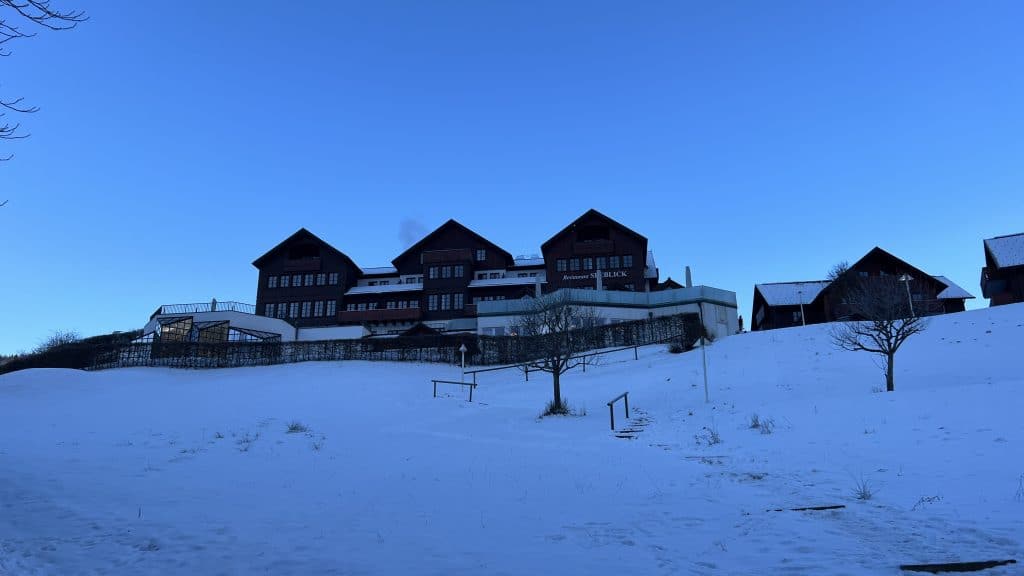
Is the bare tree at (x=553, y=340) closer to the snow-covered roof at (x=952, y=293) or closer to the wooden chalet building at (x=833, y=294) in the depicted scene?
the wooden chalet building at (x=833, y=294)

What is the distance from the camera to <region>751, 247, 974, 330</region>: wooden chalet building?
52.2m

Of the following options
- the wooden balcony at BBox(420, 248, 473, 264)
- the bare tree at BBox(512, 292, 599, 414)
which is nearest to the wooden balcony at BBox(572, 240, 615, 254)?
the wooden balcony at BBox(420, 248, 473, 264)

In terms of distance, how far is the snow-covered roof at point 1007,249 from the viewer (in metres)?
49.4

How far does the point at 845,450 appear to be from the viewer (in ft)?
39.8

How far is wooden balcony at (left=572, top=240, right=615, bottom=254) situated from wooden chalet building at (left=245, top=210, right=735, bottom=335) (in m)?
0.11

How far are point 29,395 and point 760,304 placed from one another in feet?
221

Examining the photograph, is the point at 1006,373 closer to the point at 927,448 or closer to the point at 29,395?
the point at 927,448

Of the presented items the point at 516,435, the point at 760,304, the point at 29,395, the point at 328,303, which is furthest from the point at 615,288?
the point at 29,395

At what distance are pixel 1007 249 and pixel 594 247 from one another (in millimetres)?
37891

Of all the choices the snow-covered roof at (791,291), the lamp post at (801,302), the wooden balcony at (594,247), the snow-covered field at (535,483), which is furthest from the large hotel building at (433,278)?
the snow-covered field at (535,483)

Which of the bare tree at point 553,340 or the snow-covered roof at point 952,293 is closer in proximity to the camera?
the bare tree at point 553,340

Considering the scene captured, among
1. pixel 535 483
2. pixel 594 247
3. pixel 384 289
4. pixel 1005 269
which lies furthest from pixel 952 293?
pixel 535 483

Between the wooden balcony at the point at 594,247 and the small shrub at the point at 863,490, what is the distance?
5345 centimetres

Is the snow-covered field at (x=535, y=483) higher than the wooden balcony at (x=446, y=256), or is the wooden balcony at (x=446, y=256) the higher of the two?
the wooden balcony at (x=446, y=256)
